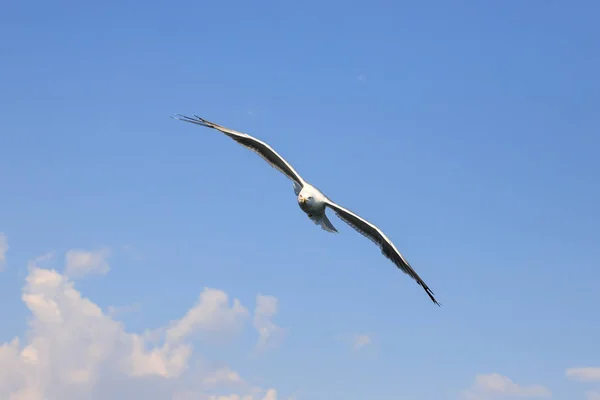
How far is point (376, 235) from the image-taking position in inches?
1590

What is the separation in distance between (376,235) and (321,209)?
3.17 metres

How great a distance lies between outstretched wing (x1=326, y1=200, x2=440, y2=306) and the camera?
Answer: 130 feet

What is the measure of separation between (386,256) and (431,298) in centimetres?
361

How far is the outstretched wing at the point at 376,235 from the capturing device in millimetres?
39688

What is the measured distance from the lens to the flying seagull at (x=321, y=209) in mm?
39844

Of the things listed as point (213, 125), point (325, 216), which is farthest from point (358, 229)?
point (213, 125)

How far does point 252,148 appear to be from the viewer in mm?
42625

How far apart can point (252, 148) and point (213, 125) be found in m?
2.65

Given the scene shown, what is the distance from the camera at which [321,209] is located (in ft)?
133

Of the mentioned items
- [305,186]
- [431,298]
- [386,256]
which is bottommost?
[431,298]

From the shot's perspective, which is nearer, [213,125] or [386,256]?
[386,256]

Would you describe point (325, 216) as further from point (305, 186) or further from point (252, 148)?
point (252, 148)

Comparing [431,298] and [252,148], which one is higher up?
[252,148]

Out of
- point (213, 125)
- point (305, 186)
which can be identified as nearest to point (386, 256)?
point (305, 186)
